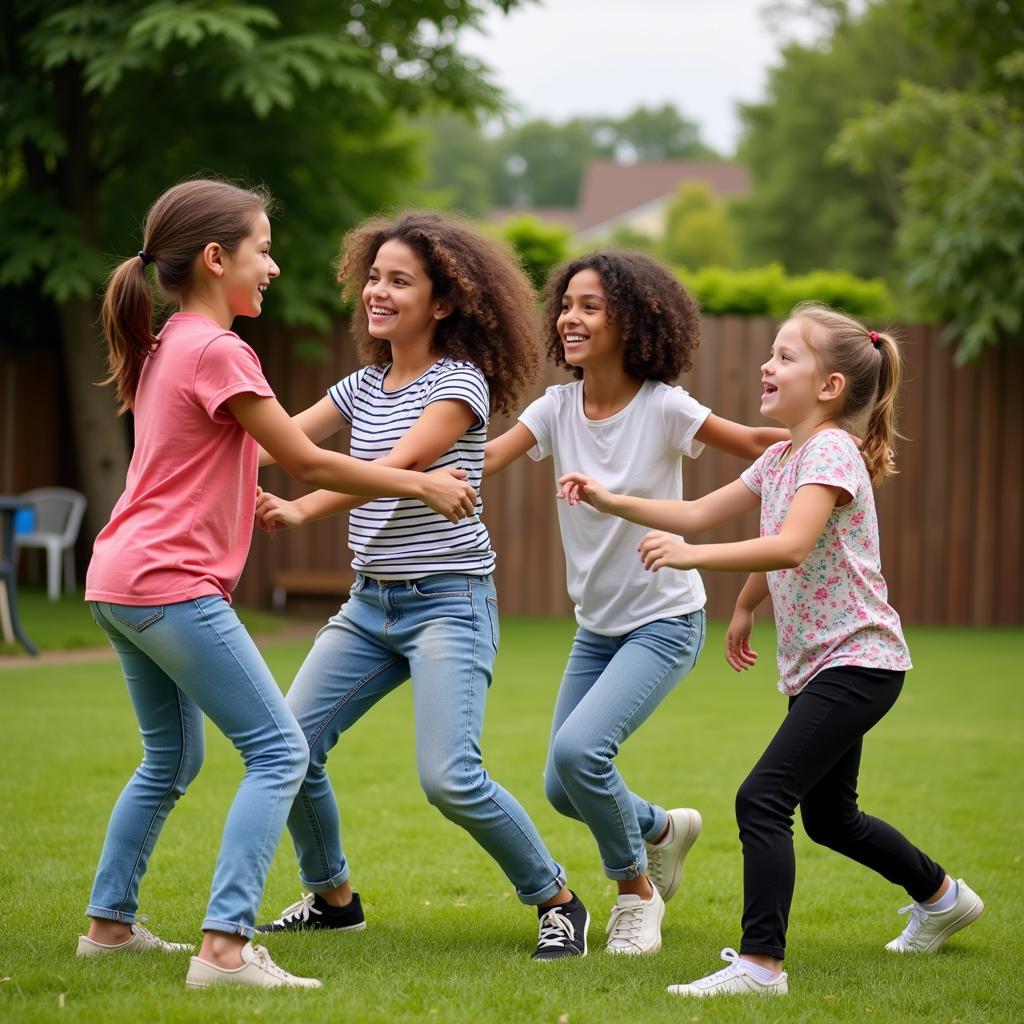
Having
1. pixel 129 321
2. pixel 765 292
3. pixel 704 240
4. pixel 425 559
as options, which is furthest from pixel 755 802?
pixel 704 240

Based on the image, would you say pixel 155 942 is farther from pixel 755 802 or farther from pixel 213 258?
pixel 213 258

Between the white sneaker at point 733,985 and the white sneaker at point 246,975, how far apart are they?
0.90 meters

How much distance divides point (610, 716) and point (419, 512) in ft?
2.49

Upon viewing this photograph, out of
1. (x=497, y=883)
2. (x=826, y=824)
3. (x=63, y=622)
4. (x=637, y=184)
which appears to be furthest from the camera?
(x=637, y=184)

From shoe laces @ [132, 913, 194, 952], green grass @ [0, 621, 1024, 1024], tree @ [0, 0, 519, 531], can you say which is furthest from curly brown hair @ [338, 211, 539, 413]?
tree @ [0, 0, 519, 531]

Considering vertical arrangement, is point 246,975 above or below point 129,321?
below

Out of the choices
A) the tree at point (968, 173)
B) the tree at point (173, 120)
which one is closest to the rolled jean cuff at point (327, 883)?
the tree at point (173, 120)

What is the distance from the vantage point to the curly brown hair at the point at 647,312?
4227mm

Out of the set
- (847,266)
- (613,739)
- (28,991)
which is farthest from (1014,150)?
(847,266)

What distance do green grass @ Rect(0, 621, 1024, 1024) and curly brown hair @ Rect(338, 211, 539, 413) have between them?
1602 millimetres

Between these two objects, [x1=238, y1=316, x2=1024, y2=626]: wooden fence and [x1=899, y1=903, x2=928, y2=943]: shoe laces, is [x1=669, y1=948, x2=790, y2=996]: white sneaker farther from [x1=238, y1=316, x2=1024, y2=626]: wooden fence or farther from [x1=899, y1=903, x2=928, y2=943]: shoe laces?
[x1=238, y1=316, x2=1024, y2=626]: wooden fence

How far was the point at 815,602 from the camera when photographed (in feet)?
12.3

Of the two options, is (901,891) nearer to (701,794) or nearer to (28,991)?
(701,794)

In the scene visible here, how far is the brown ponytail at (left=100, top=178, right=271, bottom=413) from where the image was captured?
→ 359 centimetres
